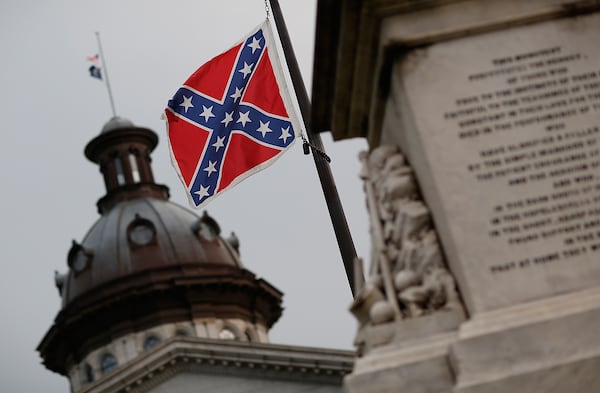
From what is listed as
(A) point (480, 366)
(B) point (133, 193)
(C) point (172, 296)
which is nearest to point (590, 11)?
(A) point (480, 366)

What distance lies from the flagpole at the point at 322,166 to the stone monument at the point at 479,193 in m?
5.56

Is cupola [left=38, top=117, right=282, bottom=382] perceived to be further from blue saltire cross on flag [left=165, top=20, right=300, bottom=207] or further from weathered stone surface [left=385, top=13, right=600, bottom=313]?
weathered stone surface [left=385, top=13, right=600, bottom=313]

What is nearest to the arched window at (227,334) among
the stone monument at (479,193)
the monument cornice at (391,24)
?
the monument cornice at (391,24)

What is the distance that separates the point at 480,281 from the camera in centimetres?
712

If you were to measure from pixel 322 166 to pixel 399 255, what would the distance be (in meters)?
7.00

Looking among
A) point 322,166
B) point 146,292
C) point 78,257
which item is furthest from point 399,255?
point 78,257

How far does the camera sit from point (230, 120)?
48.8 ft

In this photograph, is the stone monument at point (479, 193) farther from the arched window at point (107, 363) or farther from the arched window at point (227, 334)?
the arched window at point (107, 363)

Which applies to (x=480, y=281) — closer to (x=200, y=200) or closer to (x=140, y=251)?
(x=200, y=200)

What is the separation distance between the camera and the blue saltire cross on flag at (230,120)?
48.5 ft

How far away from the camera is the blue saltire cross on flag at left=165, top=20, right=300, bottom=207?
14781 millimetres

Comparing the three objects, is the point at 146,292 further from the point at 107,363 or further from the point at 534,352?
the point at 534,352

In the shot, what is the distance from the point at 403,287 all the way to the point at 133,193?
203 ft

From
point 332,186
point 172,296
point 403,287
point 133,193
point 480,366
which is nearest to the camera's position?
point 480,366
